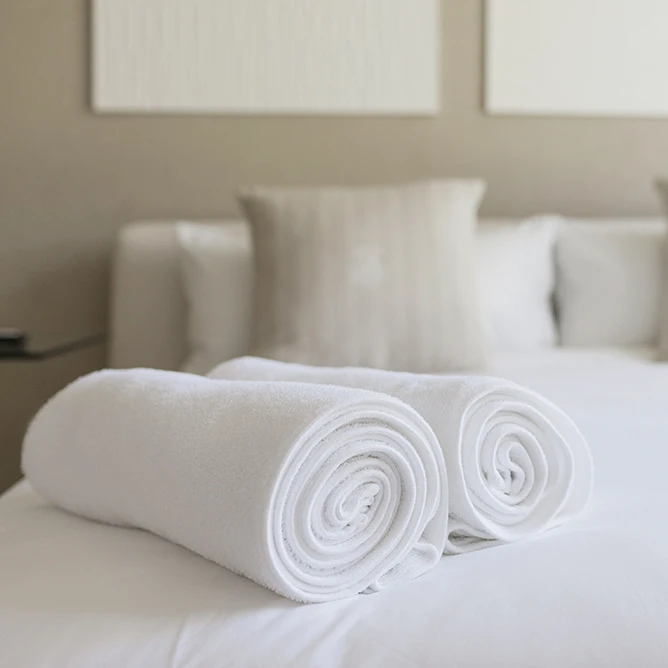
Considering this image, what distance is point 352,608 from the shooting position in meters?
0.83

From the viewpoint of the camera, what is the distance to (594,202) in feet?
9.58

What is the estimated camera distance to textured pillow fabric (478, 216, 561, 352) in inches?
93.5

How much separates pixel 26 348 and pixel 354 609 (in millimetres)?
1674

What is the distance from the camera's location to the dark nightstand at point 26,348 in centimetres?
223

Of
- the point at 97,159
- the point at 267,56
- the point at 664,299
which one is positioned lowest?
the point at 664,299

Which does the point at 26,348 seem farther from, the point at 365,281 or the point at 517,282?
the point at 517,282

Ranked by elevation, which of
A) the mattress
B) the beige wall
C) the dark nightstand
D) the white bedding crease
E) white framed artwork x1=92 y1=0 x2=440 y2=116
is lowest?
the dark nightstand

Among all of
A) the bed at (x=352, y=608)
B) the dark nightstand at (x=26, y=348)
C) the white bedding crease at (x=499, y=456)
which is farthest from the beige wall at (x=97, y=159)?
the white bedding crease at (x=499, y=456)

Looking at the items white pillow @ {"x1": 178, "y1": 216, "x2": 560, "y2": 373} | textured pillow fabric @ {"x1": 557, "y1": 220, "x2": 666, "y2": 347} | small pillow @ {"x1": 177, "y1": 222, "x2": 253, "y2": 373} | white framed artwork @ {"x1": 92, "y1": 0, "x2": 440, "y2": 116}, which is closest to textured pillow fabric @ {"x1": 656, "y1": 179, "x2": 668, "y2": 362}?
textured pillow fabric @ {"x1": 557, "y1": 220, "x2": 666, "y2": 347}

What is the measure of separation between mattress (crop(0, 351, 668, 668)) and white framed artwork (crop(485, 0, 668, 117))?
1.99m

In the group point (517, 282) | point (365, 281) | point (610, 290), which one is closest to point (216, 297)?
point (365, 281)

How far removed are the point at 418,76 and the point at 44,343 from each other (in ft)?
4.11

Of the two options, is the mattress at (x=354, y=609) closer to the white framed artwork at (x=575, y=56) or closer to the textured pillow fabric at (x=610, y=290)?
the textured pillow fabric at (x=610, y=290)

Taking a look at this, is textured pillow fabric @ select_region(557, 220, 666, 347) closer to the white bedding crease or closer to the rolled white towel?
the white bedding crease
